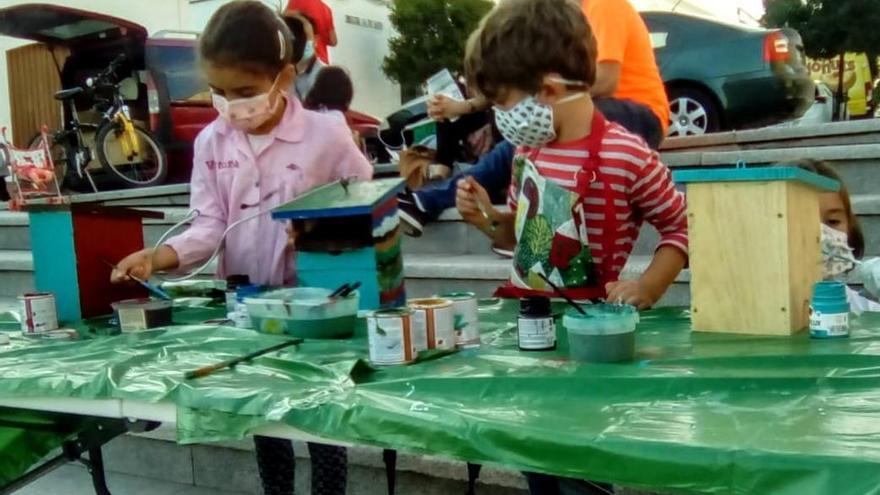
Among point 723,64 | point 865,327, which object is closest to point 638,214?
point 865,327

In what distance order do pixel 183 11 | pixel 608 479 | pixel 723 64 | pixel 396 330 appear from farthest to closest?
pixel 183 11, pixel 723 64, pixel 396 330, pixel 608 479

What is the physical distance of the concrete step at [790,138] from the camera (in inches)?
179

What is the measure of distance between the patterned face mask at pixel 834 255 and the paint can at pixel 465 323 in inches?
30.3

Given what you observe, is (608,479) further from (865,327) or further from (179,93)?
(179,93)

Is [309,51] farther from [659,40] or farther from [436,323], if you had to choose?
[436,323]

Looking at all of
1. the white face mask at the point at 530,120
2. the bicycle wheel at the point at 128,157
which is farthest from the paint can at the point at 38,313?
the bicycle wheel at the point at 128,157

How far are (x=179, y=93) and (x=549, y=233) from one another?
5588mm

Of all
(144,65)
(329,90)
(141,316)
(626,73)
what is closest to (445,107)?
(626,73)

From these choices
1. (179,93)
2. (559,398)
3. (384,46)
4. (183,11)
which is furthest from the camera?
(384,46)

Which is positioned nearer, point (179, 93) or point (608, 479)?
point (608, 479)

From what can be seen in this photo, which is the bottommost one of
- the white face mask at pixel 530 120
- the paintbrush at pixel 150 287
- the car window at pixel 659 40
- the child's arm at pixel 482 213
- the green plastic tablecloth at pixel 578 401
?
the green plastic tablecloth at pixel 578 401

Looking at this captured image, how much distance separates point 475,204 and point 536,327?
1.60 ft

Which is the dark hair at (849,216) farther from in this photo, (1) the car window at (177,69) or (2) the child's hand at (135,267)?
(1) the car window at (177,69)

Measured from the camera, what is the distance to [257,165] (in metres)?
2.10
